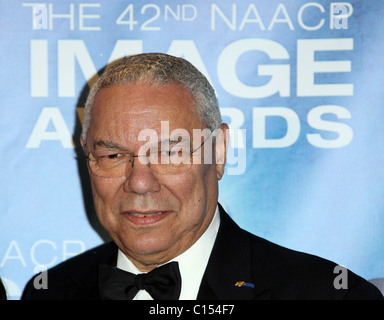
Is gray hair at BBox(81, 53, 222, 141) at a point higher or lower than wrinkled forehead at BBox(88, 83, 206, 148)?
higher

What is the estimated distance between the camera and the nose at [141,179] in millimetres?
1992

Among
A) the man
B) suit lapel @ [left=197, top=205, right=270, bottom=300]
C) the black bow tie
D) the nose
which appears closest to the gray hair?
the man

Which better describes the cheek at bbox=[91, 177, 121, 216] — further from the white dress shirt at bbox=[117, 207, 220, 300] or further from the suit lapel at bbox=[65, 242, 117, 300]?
the suit lapel at bbox=[65, 242, 117, 300]

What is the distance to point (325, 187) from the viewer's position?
273cm

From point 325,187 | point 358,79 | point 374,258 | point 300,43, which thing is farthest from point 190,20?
point 374,258

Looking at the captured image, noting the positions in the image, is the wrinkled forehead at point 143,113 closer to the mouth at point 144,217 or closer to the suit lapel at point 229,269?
the mouth at point 144,217

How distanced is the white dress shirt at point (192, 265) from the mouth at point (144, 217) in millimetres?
202

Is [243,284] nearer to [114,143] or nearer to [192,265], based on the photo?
[192,265]

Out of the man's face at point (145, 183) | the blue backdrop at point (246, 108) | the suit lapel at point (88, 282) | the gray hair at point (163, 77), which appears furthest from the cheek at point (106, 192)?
the blue backdrop at point (246, 108)

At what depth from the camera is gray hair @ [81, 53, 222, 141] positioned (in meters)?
2.09

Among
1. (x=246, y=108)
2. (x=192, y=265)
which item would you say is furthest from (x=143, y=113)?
(x=246, y=108)

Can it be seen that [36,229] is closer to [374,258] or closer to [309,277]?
[309,277]

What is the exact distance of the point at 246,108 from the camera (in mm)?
2762

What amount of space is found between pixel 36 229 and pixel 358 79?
1.63m
